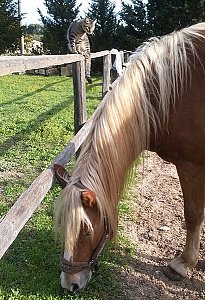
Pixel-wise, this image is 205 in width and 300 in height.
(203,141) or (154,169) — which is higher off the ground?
(203,141)

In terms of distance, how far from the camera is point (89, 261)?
1952 millimetres

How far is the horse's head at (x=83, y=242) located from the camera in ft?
5.98

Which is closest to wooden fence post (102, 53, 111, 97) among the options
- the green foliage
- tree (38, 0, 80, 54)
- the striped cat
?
the striped cat

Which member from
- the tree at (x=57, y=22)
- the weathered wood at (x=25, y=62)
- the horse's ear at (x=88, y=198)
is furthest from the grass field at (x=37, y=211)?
the tree at (x=57, y=22)

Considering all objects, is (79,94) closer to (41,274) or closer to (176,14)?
(41,274)

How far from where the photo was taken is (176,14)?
1523cm

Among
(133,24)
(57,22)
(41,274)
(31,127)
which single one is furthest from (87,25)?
(41,274)

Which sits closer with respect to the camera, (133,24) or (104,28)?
(133,24)

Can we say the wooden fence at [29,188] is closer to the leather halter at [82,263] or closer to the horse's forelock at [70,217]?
the horse's forelock at [70,217]

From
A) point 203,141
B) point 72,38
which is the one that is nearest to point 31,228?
point 203,141

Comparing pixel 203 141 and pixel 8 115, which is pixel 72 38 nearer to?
pixel 8 115

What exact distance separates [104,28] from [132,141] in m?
15.5

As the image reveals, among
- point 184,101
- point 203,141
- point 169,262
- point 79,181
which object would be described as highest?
point 184,101

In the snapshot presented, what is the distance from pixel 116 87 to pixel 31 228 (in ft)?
4.22
